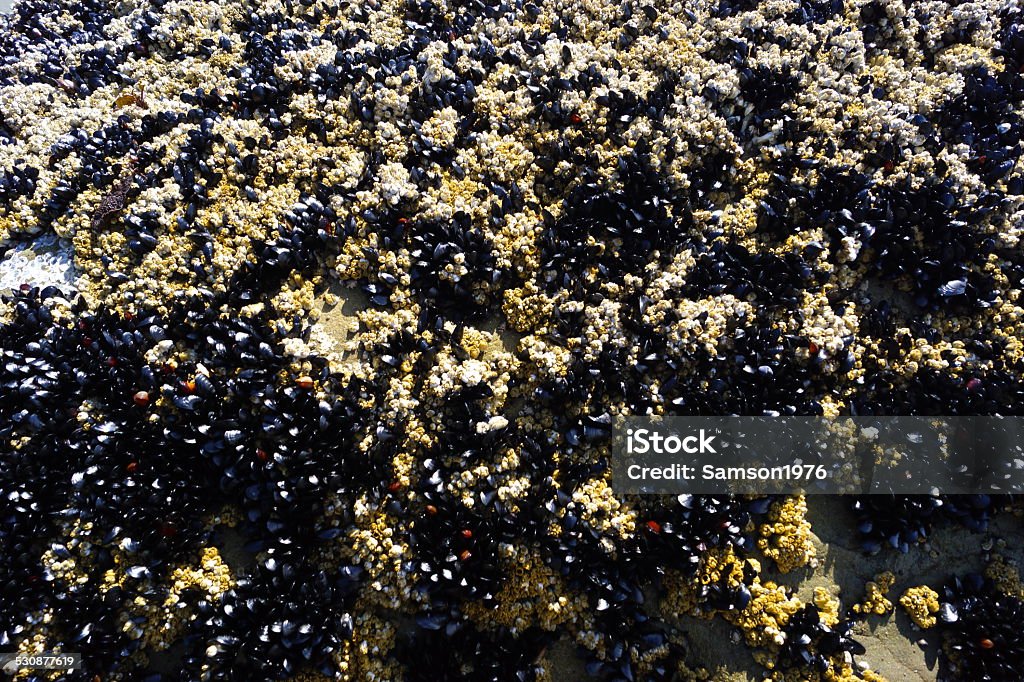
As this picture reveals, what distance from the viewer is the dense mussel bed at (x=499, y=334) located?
4.90 metres

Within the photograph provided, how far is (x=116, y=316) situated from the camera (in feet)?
Result: 19.0

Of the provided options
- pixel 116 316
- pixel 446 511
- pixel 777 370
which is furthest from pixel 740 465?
pixel 116 316

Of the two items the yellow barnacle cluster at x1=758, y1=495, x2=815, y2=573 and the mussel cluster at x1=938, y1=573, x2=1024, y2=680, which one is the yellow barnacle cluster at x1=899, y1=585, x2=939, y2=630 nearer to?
the mussel cluster at x1=938, y1=573, x2=1024, y2=680

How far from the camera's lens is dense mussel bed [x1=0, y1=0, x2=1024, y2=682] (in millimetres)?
4898

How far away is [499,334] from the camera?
19.0 ft

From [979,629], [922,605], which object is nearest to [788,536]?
[922,605]

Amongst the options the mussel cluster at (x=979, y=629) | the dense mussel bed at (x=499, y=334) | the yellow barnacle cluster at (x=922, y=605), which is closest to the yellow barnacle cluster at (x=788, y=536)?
the dense mussel bed at (x=499, y=334)

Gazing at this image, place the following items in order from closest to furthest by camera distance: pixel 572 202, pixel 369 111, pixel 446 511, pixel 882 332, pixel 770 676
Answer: pixel 770 676, pixel 446 511, pixel 882 332, pixel 572 202, pixel 369 111

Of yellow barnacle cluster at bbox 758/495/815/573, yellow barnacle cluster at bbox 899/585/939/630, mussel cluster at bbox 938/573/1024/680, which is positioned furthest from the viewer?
yellow barnacle cluster at bbox 758/495/815/573

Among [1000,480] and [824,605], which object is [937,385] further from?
[824,605]

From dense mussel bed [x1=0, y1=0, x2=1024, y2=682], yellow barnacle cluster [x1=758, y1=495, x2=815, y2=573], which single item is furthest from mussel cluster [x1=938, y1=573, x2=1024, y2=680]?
yellow barnacle cluster [x1=758, y1=495, x2=815, y2=573]

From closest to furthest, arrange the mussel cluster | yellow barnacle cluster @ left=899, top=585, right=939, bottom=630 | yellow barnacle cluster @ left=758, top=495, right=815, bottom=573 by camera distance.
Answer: the mussel cluster → yellow barnacle cluster @ left=899, top=585, right=939, bottom=630 → yellow barnacle cluster @ left=758, top=495, right=815, bottom=573

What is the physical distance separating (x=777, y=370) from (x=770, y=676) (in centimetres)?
249

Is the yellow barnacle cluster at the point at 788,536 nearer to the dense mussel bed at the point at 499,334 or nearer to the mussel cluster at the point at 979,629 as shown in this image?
the dense mussel bed at the point at 499,334
